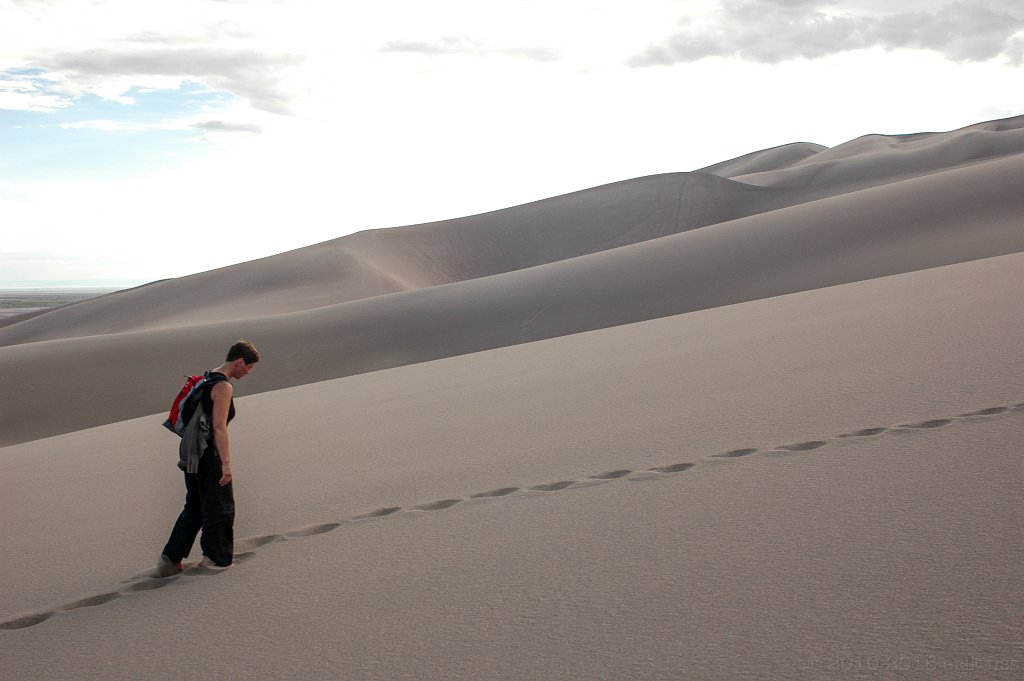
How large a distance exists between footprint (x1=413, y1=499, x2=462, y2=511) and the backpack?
1.26 m

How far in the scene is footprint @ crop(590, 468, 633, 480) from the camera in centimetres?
501

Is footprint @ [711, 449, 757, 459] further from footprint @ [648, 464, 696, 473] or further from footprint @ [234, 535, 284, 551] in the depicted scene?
footprint @ [234, 535, 284, 551]

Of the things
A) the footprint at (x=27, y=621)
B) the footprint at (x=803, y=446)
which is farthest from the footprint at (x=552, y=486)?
the footprint at (x=27, y=621)

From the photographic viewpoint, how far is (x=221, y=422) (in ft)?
15.0

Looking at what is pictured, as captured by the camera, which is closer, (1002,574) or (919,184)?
(1002,574)

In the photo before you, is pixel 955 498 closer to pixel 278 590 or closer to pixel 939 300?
pixel 278 590

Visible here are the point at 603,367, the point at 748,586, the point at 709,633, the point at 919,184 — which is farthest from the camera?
the point at 919,184

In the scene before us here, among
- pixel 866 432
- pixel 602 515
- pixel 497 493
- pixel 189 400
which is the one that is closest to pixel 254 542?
pixel 189 400

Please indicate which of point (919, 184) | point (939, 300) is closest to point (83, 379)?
point (939, 300)

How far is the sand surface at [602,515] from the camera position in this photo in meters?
2.95

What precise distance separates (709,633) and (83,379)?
20.3 metres

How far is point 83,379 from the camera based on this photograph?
66.8 feet

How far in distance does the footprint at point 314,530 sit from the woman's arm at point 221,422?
50cm

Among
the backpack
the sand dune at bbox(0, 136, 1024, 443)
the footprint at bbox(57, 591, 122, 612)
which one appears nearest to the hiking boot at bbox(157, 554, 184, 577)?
the footprint at bbox(57, 591, 122, 612)
